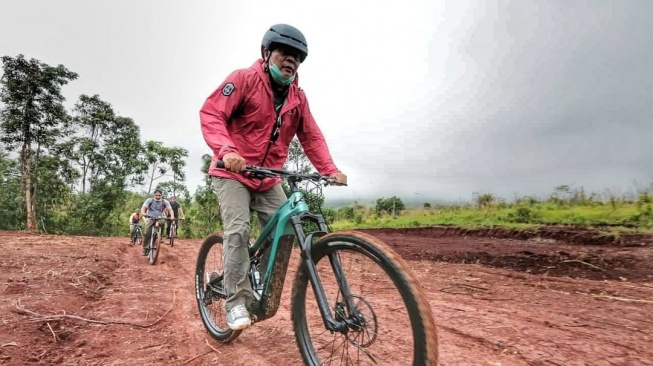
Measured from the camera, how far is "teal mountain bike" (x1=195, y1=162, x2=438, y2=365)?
6.36 ft

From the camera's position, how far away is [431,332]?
1.83 metres

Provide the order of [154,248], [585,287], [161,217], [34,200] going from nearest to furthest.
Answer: [585,287], [154,248], [161,217], [34,200]

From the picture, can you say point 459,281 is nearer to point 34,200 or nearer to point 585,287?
point 585,287

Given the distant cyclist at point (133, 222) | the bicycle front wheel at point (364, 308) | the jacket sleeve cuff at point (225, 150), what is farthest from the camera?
the distant cyclist at point (133, 222)

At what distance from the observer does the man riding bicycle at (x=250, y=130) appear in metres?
2.83

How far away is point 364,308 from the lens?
7.29 feet

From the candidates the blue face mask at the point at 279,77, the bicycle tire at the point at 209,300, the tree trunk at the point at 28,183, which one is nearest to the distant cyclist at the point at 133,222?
the tree trunk at the point at 28,183

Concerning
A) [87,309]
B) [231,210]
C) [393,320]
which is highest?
[231,210]

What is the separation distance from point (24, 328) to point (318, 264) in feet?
9.32

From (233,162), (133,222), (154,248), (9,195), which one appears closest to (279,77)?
(233,162)

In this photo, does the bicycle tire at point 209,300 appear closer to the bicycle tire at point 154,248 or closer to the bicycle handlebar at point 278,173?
the bicycle handlebar at point 278,173

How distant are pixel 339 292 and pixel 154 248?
956cm

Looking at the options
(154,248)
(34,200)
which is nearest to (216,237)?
(154,248)

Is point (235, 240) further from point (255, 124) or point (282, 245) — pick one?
point (255, 124)
